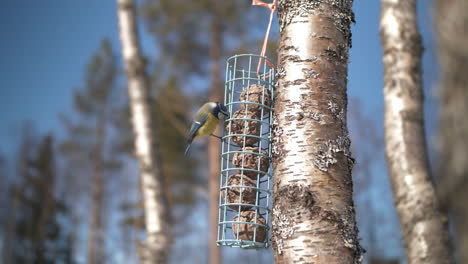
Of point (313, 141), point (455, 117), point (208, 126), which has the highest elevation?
point (208, 126)

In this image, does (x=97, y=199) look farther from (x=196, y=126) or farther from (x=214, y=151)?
(x=196, y=126)

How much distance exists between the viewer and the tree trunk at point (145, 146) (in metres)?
5.21

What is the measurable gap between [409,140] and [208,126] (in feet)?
6.50

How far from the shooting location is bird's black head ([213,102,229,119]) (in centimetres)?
300

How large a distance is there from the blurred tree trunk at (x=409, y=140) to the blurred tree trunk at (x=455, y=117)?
4.95 ft

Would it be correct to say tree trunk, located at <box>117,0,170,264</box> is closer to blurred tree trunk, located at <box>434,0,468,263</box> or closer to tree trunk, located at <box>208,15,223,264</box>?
blurred tree trunk, located at <box>434,0,468,263</box>

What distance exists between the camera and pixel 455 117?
2432 mm

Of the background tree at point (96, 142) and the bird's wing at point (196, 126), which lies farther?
the background tree at point (96, 142)

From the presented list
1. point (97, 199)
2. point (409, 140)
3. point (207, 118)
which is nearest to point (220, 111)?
point (207, 118)

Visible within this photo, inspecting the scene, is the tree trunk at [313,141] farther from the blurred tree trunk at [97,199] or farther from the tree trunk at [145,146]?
the blurred tree trunk at [97,199]

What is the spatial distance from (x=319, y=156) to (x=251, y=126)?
0.82 metres

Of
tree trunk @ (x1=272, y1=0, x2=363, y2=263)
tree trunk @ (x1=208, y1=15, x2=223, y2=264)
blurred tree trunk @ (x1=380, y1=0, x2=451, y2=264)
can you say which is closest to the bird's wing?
tree trunk @ (x1=272, y1=0, x2=363, y2=263)

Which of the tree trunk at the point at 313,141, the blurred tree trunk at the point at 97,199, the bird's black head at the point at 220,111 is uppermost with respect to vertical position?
the blurred tree trunk at the point at 97,199

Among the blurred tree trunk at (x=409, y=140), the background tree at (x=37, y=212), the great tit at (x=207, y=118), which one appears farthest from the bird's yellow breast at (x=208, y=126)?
the background tree at (x=37, y=212)
